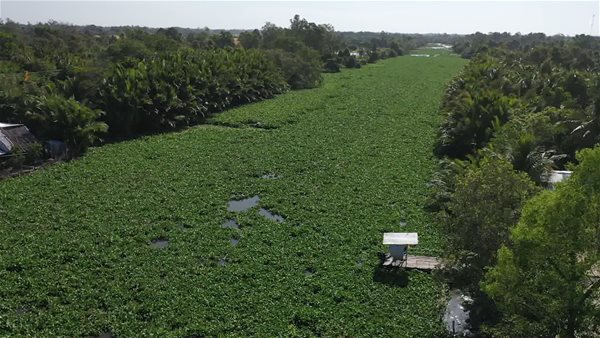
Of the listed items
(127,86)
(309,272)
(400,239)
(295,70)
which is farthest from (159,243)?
(295,70)

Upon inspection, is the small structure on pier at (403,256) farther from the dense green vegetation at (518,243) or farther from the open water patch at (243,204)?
the open water patch at (243,204)

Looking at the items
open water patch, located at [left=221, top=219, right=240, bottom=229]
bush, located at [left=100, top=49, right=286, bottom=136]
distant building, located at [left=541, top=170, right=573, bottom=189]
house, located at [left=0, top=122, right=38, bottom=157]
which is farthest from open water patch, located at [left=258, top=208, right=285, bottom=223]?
bush, located at [left=100, top=49, right=286, bottom=136]

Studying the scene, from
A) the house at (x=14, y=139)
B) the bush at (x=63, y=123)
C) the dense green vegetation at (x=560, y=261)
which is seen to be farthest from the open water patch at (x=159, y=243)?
the bush at (x=63, y=123)

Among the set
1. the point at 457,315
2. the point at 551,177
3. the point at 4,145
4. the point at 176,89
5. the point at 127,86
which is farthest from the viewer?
the point at 176,89

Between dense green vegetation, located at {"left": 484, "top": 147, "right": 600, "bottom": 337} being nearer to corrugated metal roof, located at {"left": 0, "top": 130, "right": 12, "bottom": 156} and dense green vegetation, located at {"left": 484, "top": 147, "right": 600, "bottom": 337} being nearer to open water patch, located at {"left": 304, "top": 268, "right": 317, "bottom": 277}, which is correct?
open water patch, located at {"left": 304, "top": 268, "right": 317, "bottom": 277}

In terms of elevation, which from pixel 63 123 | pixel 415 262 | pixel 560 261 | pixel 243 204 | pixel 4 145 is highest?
pixel 560 261

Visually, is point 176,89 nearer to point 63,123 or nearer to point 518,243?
point 63,123
